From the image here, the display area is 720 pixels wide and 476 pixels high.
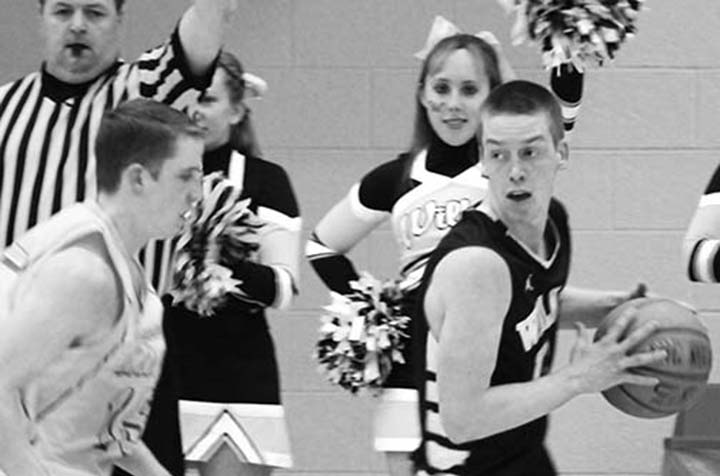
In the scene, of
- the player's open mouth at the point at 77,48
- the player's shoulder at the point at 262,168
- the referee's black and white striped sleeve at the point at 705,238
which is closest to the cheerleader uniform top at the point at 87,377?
the player's open mouth at the point at 77,48

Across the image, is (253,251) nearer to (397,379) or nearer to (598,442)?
(397,379)

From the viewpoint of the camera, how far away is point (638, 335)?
3.30m

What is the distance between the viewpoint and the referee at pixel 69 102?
410cm

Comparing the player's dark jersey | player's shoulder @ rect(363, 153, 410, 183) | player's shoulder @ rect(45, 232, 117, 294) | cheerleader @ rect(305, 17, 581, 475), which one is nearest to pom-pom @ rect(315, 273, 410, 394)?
cheerleader @ rect(305, 17, 581, 475)

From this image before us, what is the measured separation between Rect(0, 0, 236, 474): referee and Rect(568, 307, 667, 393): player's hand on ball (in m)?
1.24

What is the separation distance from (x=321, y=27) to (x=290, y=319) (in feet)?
3.22

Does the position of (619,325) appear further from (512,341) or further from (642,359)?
(512,341)

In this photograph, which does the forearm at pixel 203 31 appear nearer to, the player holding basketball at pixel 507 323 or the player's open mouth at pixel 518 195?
the player holding basketball at pixel 507 323

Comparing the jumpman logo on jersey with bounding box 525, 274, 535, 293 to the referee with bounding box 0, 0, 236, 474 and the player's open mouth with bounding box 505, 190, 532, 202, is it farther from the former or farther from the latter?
the referee with bounding box 0, 0, 236, 474

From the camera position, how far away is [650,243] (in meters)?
5.88

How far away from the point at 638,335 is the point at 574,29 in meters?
1.21

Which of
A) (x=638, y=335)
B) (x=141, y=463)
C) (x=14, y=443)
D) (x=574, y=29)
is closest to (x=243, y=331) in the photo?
(x=574, y=29)

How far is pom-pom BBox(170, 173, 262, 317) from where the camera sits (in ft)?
15.1

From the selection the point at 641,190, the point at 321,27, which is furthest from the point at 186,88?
the point at 641,190
